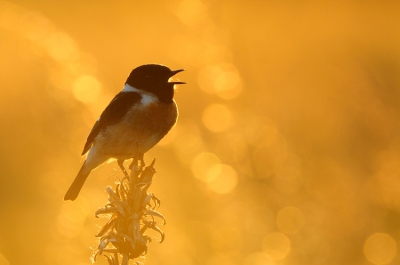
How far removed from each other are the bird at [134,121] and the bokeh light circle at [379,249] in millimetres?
2295

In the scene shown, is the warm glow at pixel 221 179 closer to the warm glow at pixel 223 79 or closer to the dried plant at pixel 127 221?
the warm glow at pixel 223 79

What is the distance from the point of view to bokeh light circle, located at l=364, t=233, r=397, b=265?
18.8 feet

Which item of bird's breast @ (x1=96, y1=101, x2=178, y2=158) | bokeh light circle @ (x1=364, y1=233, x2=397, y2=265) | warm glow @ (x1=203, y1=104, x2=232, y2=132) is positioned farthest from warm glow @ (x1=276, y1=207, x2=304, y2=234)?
bird's breast @ (x1=96, y1=101, x2=178, y2=158)

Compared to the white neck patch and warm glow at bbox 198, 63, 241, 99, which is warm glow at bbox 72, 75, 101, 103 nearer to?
the white neck patch

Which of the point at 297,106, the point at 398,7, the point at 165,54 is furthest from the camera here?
the point at 398,7

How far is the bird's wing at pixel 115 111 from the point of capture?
20.8ft

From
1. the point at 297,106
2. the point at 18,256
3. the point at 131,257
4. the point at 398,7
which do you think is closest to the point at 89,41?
the point at 398,7

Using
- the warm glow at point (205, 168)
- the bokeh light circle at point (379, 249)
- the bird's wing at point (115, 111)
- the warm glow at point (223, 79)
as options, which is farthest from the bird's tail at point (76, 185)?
the bokeh light circle at point (379, 249)

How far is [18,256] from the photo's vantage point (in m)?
7.10

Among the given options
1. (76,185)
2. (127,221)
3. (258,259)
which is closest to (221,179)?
(258,259)

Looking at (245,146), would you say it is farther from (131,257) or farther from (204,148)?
(131,257)

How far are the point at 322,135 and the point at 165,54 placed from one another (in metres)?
16.2

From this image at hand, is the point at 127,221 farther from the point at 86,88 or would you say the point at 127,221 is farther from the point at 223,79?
the point at 223,79

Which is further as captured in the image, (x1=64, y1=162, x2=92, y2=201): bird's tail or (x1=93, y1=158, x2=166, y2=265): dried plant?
(x1=64, y1=162, x2=92, y2=201): bird's tail
